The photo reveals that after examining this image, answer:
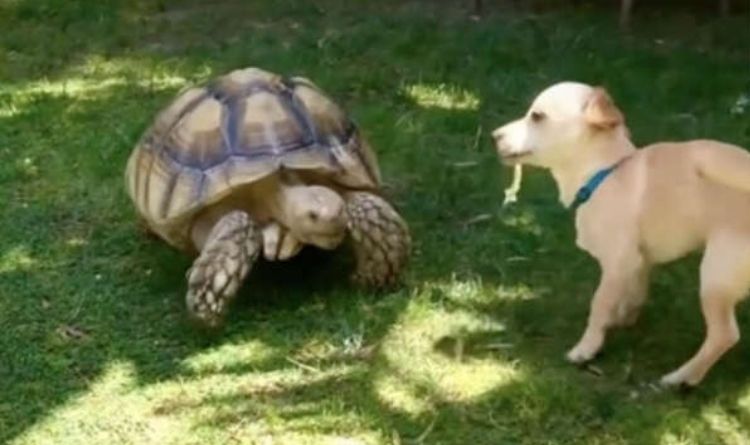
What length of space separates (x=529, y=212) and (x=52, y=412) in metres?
1.88

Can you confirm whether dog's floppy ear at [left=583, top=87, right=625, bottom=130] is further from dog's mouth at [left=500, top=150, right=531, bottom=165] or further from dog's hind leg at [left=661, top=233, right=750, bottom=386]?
dog's hind leg at [left=661, top=233, right=750, bottom=386]

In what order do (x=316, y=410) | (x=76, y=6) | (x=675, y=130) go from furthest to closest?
(x=76, y=6)
(x=675, y=130)
(x=316, y=410)

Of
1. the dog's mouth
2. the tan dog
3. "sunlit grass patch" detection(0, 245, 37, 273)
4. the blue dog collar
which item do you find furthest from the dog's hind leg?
"sunlit grass patch" detection(0, 245, 37, 273)

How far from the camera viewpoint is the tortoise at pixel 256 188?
167 inches

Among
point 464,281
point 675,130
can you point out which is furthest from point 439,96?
point 464,281

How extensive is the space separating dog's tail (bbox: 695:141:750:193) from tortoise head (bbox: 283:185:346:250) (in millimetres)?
1046

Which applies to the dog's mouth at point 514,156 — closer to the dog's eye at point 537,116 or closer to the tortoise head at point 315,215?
the dog's eye at point 537,116

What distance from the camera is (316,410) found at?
386cm

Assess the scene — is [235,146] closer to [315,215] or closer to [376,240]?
[315,215]

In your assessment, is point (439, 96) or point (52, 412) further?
point (439, 96)

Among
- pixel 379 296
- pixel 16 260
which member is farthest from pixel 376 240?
pixel 16 260

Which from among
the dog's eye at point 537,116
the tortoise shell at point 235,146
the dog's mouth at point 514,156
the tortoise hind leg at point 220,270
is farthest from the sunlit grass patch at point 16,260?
the dog's eye at point 537,116

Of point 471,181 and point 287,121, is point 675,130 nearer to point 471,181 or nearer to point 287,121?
point 471,181

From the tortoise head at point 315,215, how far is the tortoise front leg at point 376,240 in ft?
0.23
